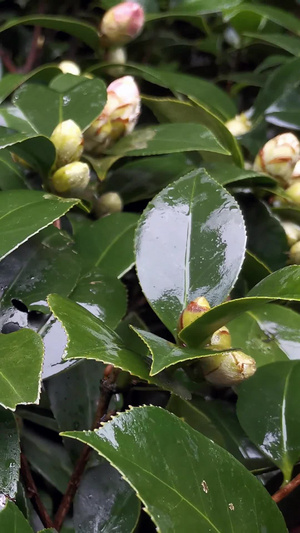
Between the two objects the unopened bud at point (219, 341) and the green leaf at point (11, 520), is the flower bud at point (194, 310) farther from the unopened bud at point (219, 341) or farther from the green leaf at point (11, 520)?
the green leaf at point (11, 520)

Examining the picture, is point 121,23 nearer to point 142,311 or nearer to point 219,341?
point 142,311

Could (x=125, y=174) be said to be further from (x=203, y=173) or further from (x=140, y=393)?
(x=140, y=393)

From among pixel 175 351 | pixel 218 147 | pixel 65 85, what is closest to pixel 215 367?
pixel 175 351

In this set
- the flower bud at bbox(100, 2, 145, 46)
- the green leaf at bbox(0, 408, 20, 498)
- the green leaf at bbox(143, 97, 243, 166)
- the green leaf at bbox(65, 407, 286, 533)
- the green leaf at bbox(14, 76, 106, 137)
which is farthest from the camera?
the flower bud at bbox(100, 2, 145, 46)

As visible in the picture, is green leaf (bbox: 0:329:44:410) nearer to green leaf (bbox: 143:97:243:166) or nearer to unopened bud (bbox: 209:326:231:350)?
unopened bud (bbox: 209:326:231:350)

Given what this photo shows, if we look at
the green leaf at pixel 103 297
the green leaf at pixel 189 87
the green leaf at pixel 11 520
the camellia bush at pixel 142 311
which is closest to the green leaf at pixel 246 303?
the camellia bush at pixel 142 311

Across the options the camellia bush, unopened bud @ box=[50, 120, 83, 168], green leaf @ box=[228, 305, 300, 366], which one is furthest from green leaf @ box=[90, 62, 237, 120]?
green leaf @ box=[228, 305, 300, 366]

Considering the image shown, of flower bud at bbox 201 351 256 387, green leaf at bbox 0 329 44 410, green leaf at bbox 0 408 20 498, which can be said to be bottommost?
green leaf at bbox 0 408 20 498

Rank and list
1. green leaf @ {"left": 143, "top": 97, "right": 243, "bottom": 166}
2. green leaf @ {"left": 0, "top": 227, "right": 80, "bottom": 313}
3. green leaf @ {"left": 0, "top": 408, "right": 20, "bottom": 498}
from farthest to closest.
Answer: green leaf @ {"left": 143, "top": 97, "right": 243, "bottom": 166} < green leaf @ {"left": 0, "top": 227, "right": 80, "bottom": 313} < green leaf @ {"left": 0, "top": 408, "right": 20, "bottom": 498}
